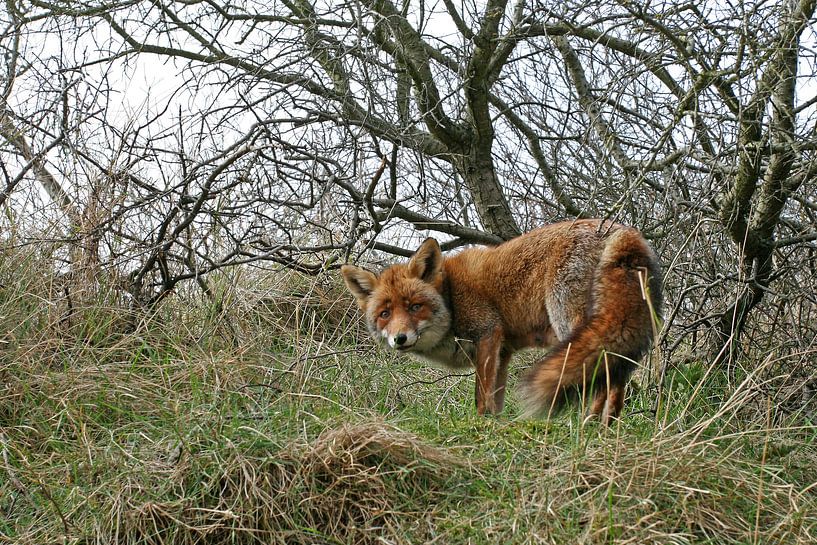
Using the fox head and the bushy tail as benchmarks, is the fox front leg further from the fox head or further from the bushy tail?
the bushy tail

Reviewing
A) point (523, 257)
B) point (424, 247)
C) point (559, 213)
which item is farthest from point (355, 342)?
point (559, 213)

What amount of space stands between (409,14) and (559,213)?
255 cm

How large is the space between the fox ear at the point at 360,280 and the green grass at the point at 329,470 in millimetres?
1117

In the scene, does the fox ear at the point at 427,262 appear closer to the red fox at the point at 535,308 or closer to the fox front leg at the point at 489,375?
the red fox at the point at 535,308

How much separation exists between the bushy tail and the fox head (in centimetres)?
129

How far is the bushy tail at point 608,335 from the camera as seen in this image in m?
4.56

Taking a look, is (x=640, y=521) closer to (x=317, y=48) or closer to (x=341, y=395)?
(x=341, y=395)

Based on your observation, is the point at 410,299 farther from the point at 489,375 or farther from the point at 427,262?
the point at 489,375

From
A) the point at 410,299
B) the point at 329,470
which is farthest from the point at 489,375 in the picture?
the point at 329,470

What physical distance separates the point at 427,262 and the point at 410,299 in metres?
0.34

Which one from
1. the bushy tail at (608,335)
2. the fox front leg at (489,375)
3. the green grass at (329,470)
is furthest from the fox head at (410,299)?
the bushy tail at (608,335)

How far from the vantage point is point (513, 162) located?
824 centimetres

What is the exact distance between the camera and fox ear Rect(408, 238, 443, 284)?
609cm

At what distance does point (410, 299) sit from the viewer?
19.7ft
